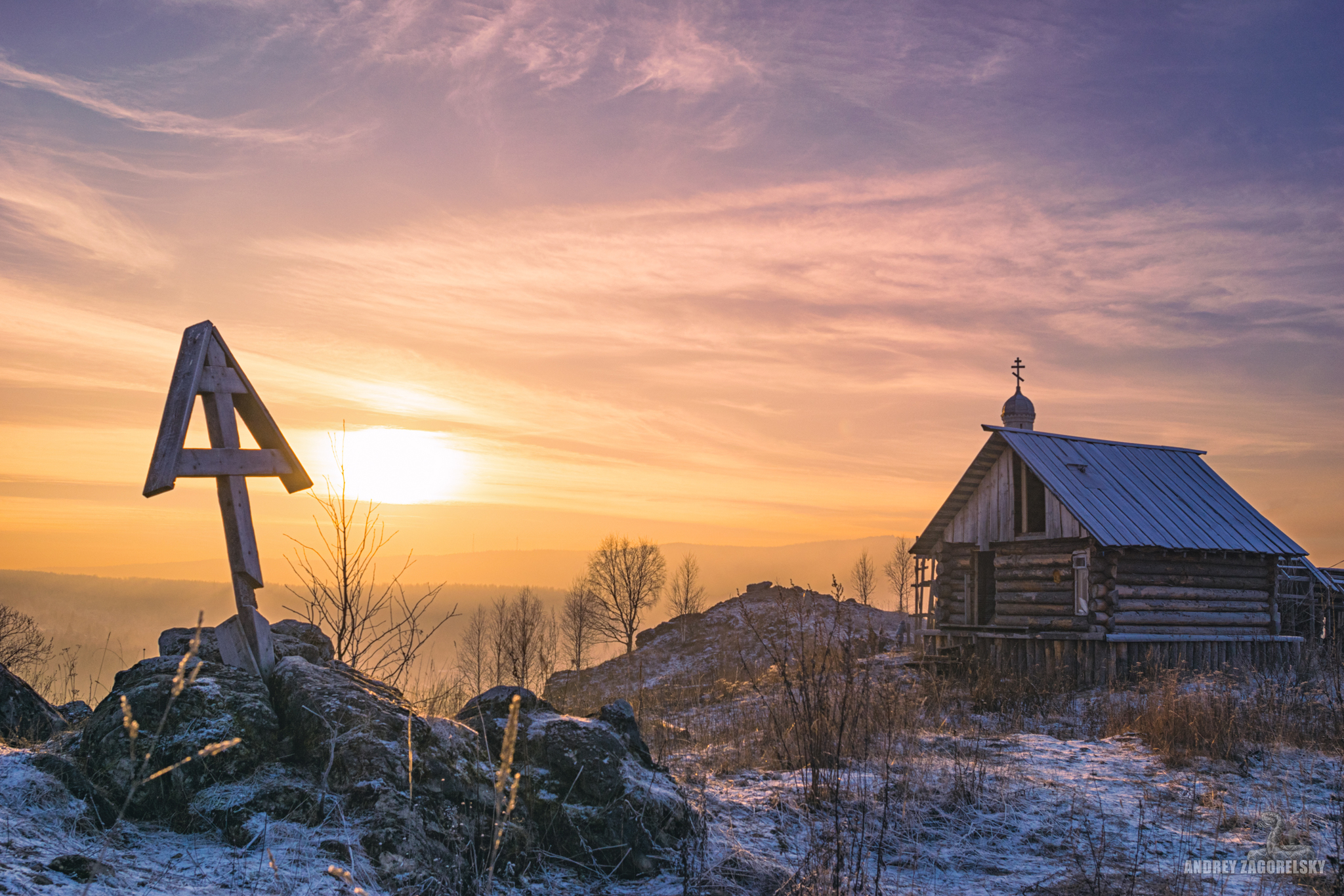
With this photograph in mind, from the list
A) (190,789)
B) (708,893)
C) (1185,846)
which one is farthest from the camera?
(1185,846)

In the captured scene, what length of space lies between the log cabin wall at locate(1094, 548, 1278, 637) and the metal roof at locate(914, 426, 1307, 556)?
41 centimetres

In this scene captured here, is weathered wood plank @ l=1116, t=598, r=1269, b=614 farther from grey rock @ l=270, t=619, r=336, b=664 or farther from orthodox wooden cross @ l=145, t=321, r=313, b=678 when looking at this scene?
orthodox wooden cross @ l=145, t=321, r=313, b=678

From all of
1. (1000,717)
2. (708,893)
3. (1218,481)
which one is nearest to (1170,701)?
(1000,717)

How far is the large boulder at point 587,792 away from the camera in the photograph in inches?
193

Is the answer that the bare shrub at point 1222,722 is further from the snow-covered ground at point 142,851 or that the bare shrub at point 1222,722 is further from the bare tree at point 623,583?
the bare tree at point 623,583

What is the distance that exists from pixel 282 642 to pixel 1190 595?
1908 cm

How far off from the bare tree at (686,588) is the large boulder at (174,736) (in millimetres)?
64849

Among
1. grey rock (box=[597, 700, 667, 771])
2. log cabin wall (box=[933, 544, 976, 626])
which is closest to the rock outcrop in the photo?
grey rock (box=[597, 700, 667, 771])

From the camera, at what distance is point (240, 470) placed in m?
5.27

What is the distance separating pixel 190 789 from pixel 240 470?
79.3 inches

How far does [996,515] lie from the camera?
20000 millimetres

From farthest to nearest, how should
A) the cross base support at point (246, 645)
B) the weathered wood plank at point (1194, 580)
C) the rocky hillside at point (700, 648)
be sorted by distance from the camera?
the rocky hillside at point (700, 648)
the weathered wood plank at point (1194, 580)
the cross base support at point (246, 645)

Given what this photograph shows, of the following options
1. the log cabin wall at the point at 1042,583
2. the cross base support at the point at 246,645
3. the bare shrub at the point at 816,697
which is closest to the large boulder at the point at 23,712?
the cross base support at the point at 246,645

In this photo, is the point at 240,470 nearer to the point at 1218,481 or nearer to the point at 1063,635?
the point at 1063,635
